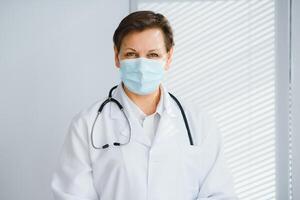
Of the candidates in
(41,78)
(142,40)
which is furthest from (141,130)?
(41,78)

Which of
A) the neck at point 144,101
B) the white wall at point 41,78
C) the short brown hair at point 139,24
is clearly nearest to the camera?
the short brown hair at point 139,24

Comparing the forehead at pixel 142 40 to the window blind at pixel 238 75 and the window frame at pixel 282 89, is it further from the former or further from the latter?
the window frame at pixel 282 89

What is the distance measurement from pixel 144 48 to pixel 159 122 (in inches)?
10.9

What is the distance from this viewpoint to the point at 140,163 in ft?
4.08

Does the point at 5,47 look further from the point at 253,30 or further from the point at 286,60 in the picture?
the point at 286,60

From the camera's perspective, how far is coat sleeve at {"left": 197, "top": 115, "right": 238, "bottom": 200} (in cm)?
132

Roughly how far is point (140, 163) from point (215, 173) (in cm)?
29

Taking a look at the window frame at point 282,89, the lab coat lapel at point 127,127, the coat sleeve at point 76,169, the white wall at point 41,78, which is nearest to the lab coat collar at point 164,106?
the lab coat lapel at point 127,127

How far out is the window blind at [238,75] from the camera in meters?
1.84

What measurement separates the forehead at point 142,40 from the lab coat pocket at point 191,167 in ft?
1.27

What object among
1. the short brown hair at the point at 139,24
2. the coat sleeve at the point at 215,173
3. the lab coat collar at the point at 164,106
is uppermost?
the short brown hair at the point at 139,24

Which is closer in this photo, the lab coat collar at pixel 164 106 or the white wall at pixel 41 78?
the lab coat collar at pixel 164 106

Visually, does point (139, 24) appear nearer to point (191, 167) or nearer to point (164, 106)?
point (164, 106)

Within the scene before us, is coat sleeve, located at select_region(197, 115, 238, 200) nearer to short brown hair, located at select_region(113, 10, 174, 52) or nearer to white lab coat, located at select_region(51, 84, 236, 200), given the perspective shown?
white lab coat, located at select_region(51, 84, 236, 200)
